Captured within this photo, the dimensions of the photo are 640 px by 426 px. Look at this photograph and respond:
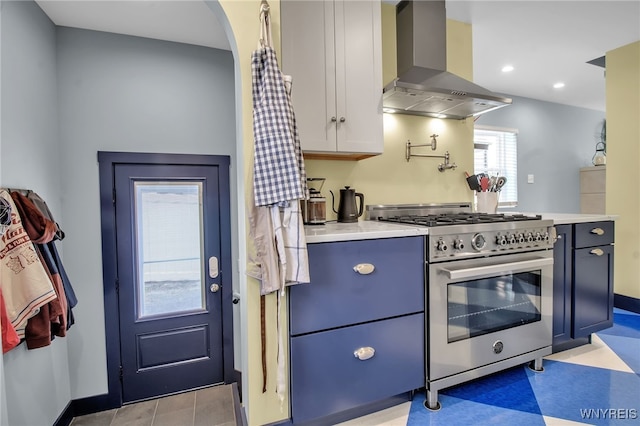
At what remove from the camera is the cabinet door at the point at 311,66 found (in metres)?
1.73

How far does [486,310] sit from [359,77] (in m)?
1.57

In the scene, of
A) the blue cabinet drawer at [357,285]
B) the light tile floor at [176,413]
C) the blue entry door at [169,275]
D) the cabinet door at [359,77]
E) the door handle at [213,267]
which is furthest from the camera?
the door handle at [213,267]

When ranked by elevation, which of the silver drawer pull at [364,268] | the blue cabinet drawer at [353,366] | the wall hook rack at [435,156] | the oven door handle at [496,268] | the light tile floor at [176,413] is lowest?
the light tile floor at [176,413]

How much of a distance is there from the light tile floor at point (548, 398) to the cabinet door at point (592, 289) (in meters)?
0.22

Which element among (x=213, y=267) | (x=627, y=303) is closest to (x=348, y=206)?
(x=213, y=267)

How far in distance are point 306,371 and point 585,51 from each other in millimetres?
4038

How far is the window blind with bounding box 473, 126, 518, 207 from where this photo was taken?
168 inches

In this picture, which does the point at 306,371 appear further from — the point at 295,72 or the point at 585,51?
the point at 585,51

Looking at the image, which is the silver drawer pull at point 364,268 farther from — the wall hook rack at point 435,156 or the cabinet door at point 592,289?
the cabinet door at point 592,289

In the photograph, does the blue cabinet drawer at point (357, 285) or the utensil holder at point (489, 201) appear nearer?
the blue cabinet drawer at point (357, 285)

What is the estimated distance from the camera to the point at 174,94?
2299 mm

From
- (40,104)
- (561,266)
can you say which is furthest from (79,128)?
(561,266)

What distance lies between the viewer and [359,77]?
191 cm

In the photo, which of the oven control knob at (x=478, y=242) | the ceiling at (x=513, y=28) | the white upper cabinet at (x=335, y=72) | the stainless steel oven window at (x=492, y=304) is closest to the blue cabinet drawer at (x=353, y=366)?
the stainless steel oven window at (x=492, y=304)
